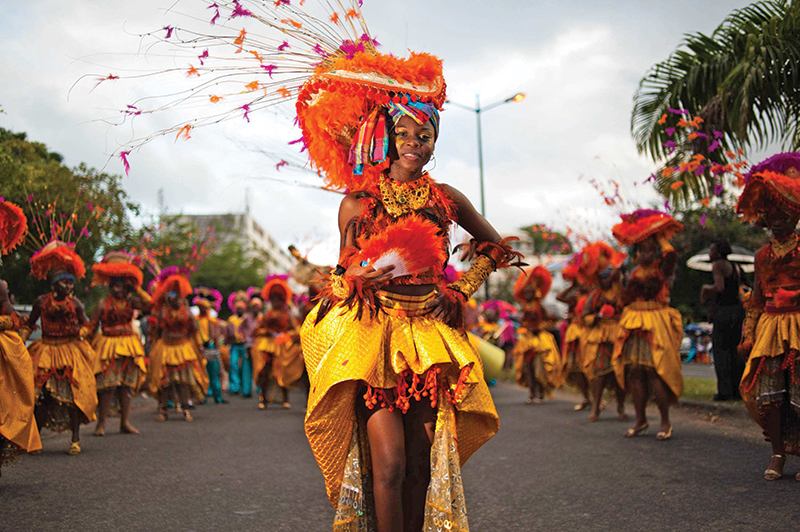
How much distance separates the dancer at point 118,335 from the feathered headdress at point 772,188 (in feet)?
24.0

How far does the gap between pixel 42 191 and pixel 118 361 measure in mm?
2485

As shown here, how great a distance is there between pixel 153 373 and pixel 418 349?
9346mm

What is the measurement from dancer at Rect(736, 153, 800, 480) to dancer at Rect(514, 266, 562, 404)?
288 inches

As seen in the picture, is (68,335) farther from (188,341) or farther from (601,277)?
(601,277)

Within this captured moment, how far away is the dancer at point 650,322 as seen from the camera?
7.93 metres

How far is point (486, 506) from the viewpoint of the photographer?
17.3 feet

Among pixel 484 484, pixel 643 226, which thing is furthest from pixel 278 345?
pixel 484 484

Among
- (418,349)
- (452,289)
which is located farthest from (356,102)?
(418,349)

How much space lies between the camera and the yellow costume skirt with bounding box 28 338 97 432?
7.72 meters

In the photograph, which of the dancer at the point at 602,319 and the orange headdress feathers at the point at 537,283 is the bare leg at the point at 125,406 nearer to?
the dancer at the point at 602,319

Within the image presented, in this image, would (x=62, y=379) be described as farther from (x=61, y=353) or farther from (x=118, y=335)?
(x=118, y=335)

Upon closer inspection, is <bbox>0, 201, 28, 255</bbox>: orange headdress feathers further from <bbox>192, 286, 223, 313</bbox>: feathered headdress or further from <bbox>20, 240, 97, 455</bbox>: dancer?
<bbox>192, 286, 223, 313</bbox>: feathered headdress

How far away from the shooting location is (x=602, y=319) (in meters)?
10.6

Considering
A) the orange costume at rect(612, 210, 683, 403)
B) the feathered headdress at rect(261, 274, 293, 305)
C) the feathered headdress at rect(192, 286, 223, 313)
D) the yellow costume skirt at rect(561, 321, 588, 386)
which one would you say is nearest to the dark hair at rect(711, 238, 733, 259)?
the orange costume at rect(612, 210, 683, 403)
